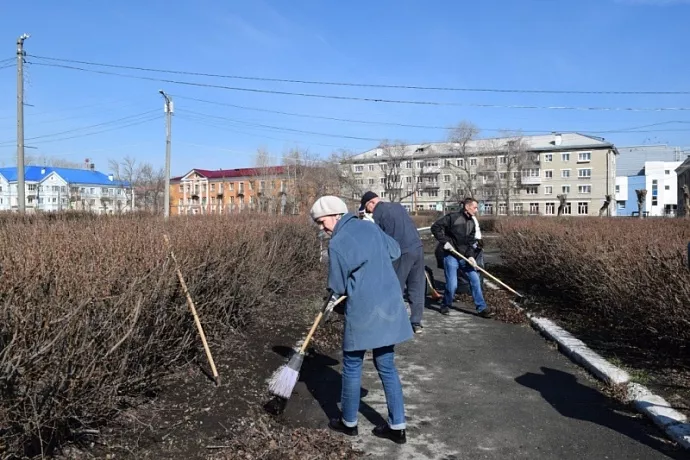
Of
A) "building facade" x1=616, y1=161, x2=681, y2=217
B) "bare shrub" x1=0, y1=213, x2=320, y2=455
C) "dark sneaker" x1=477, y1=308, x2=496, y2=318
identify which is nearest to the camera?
"bare shrub" x1=0, y1=213, x2=320, y2=455

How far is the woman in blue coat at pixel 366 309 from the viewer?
138 inches

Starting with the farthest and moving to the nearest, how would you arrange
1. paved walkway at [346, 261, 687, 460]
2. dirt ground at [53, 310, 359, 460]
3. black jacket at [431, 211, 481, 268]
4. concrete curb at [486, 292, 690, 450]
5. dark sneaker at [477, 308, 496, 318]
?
1. black jacket at [431, 211, 481, 268]
2. dark sneaker at [477, 308, 496, 318]
3. concrete curb at [486, 292, 690, 450]
4. paved walkway at [346, 261, 687, 460]
5. dirt ground at [53, 310, 359, 460]

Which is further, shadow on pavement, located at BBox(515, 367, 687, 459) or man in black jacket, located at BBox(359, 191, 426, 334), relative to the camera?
man in black jacket, located at BBox(359, 191, 426, 334)

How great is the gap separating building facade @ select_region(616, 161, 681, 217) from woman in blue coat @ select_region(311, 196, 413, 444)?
8679 centimetres

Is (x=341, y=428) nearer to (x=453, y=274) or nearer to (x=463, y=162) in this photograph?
(x=453, y=274)

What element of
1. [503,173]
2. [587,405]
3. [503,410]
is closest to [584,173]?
[503,173]

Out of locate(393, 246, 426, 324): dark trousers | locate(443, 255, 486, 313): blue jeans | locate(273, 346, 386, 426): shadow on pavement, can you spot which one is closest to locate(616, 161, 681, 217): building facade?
locate(443, 255, 486, 313): blue jeans

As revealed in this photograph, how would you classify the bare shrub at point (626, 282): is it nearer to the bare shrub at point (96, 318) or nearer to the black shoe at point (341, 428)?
the black shoe at point (341, 428)

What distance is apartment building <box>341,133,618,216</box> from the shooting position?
247ft

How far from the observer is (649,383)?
445 centimetres

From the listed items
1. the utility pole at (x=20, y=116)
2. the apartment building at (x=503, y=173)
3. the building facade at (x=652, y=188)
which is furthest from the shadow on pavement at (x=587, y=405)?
the building facade at (x=652, y=188)

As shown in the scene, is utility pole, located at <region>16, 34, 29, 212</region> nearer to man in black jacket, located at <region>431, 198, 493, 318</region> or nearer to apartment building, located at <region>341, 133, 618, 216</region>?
man in black jacket, located at <region>431, 198, 493, 318</region>

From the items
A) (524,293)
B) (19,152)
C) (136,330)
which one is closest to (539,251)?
(524,293)

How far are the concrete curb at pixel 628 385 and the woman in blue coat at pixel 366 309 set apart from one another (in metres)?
1.71
